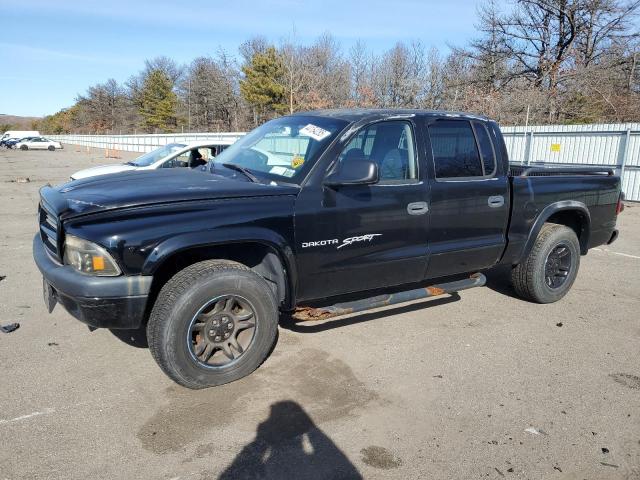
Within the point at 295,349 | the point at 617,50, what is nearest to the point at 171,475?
the point at 295,349

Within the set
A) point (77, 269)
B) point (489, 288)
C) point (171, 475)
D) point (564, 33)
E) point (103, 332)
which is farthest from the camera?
point (564, 33)

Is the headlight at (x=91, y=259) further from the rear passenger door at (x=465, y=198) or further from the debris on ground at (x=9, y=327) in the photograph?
the rear passenger door at (x=465, y=198)

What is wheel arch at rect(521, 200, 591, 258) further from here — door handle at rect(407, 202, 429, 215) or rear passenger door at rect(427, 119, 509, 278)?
door handle at rect(407, 202, 429, 215)

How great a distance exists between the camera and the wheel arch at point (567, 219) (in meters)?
4.98

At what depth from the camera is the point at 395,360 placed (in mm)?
3963

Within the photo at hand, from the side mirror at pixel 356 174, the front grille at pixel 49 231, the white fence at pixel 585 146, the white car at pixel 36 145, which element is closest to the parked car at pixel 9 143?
the white car at pixel 36 145

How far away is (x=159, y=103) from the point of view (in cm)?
6688

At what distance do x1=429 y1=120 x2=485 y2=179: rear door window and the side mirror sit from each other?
0.89 m

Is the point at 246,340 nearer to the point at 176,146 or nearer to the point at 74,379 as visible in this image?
the point at 74,379

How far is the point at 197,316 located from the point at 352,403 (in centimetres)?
118

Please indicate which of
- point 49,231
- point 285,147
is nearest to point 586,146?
point 285,147

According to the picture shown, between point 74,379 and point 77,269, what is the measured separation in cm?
94

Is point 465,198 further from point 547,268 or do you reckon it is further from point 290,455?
point 290,455

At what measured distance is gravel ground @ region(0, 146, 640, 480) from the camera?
108 inches
